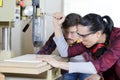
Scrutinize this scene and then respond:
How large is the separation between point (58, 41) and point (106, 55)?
17.9 inches

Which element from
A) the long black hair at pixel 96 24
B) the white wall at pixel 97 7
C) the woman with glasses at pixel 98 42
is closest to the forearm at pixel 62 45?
the woman with glasses at pixel 98 42

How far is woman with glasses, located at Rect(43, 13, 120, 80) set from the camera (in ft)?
4.99

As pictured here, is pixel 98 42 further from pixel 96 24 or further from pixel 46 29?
pixel 46 29

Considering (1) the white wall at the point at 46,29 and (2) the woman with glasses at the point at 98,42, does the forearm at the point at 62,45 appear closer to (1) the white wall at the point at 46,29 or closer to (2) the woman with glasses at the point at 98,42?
(2) the woman with glasses at the point at 98,42

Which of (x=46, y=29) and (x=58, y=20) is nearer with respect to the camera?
(x=58, y=20)

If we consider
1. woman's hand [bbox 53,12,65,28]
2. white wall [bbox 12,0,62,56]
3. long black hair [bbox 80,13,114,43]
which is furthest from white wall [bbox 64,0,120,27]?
long black hair [bbox 80,13,114,43]

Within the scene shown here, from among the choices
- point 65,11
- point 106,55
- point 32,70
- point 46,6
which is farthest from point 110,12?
point 32,70

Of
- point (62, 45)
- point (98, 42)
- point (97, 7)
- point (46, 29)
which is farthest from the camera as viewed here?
point (46, 29)

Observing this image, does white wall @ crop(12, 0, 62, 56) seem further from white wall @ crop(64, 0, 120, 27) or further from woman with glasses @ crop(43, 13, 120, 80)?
woman with glasses @ crop(43, 13, 120, 80)

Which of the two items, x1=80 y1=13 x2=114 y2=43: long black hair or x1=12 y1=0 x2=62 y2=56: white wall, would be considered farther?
x1=12 y1=0 x2=62 y2=56: white wall

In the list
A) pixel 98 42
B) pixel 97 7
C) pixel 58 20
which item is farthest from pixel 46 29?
pixel 98 42

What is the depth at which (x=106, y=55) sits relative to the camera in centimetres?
152

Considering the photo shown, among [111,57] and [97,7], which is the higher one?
[97,7]

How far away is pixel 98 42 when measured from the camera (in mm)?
1708
